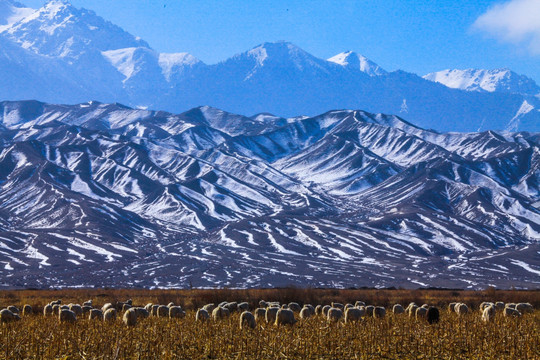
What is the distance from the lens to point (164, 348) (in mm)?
16344

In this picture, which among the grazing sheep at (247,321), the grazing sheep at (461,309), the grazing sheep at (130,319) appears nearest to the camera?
the grazing sheep at (247,321)

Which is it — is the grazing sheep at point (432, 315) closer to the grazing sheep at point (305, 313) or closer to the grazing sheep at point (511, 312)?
the grazing sheep at point (511, 312)

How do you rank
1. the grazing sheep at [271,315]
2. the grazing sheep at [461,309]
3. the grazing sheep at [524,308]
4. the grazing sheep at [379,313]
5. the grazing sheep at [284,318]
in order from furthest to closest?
the grazing sheep at [524,308]
the grazing sheep at [461,309]
the grazing sheep at [379,313]
the grazing sheep at [271,315]
the grazing sheep at [284,318]

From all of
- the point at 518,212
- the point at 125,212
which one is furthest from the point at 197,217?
the point at 518,212

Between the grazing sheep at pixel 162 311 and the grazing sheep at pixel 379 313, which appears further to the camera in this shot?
the grazing sheep at pixel 162 311

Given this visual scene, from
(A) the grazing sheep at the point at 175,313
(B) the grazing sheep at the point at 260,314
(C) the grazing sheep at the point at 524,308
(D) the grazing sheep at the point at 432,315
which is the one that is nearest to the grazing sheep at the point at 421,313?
(D) the grazing sheep at the point at 432,315

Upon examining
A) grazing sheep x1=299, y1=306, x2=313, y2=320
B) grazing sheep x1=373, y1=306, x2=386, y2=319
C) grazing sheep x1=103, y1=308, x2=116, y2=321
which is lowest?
grazing sheep x1=103, y1=308, x2=116, y2=321

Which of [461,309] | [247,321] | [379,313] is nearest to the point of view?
[247,321]

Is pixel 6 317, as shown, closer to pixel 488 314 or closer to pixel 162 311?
pixel 162 311

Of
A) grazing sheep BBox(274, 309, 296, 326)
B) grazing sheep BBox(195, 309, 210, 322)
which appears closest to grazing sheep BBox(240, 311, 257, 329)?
grazing sheep BBox(274, 309, 296, 326)

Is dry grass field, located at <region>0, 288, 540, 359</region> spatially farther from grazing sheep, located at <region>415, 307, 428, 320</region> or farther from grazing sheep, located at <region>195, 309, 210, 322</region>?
grazing sheep, located at <region>415, 307, 428, 320</region>

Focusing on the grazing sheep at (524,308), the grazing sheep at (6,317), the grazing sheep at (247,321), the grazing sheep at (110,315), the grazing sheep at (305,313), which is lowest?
the grazing sheep at (6,317)

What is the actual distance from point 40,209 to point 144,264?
238 ft

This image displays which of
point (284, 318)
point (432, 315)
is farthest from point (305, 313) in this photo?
point (432, 315)
